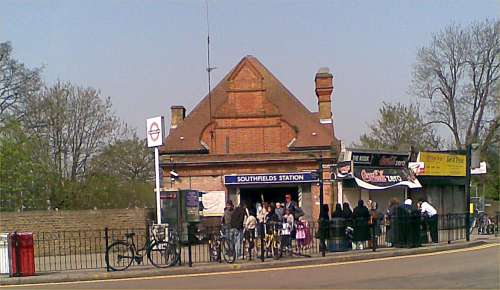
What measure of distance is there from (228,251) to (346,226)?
13.3 feet

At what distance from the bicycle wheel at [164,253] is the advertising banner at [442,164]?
2174cm

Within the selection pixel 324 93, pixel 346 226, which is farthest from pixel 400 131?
pixel 346 226

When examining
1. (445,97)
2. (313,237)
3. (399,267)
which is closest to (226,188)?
(313,237)

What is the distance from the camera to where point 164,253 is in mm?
20500

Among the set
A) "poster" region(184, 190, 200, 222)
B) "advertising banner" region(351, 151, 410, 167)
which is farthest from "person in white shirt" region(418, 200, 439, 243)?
"advertising banner" region(351, 151, 410, 167)

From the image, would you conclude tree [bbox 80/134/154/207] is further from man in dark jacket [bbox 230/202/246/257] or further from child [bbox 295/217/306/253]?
child [bbox 295/217/306/253]

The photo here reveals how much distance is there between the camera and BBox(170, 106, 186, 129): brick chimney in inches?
1784

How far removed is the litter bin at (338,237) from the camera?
22.8 meters

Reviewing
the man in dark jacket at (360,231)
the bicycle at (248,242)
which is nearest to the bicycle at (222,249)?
the bicycle at (248,242)

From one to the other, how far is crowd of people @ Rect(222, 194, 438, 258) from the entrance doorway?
13679 mm

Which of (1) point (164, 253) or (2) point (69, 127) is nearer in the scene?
(1) point (164, 253)

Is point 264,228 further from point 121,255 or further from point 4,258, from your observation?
point 4,258

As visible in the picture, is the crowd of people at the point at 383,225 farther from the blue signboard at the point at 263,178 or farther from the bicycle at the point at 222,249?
the blue signboard at the point at 263,178

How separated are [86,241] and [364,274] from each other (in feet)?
44.3
